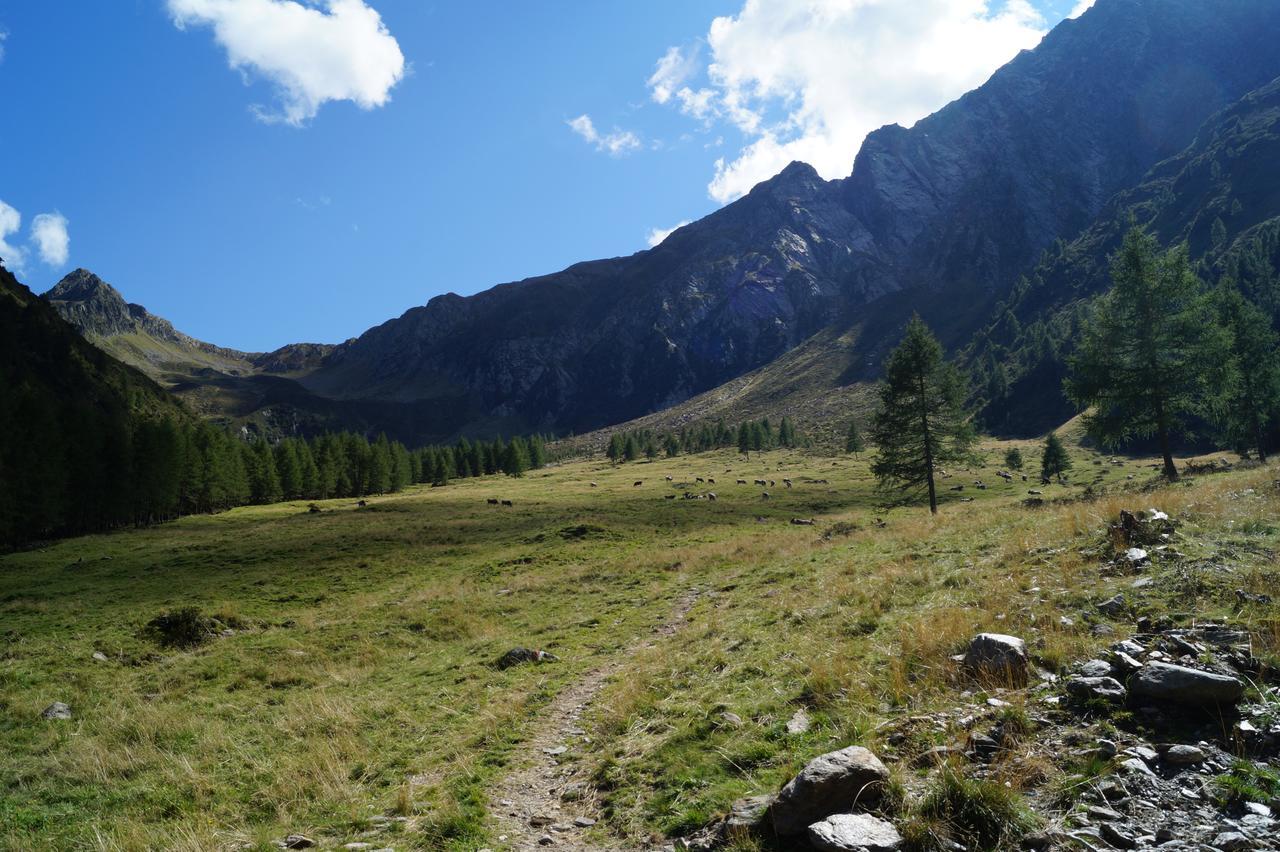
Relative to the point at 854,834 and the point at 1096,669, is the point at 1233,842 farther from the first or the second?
the point at 1096,669

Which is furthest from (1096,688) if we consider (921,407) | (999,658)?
(921,407)

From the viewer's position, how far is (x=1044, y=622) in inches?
352

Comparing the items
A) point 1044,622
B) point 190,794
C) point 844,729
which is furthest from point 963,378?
point 190,794

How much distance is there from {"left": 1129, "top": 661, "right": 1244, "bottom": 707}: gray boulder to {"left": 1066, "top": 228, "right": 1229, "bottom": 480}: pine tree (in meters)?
29.3

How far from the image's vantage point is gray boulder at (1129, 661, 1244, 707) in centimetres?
569

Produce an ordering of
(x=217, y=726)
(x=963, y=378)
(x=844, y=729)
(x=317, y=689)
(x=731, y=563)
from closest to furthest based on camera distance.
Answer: (x=844, y=729)
(x=217, y=726)
(x=317, y=689)
(x=731, y=563)
(x=963, y=378)

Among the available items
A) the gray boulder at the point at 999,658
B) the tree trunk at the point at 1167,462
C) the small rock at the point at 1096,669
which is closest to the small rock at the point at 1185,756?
the small rock at the point at 1096,669

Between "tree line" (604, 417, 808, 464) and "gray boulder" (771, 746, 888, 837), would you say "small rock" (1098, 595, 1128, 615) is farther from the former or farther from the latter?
"tree line" (604, 417, 808, 464)

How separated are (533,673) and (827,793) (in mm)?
10590

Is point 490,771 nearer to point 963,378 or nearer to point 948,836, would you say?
point 948,836

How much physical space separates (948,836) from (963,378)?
40944mm

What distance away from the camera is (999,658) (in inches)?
301

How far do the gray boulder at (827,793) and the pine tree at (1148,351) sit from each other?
104 feet

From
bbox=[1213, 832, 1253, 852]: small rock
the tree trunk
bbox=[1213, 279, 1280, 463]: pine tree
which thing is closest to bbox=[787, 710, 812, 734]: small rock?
bbox=[1213, 832, 1253, 852]: small rock
